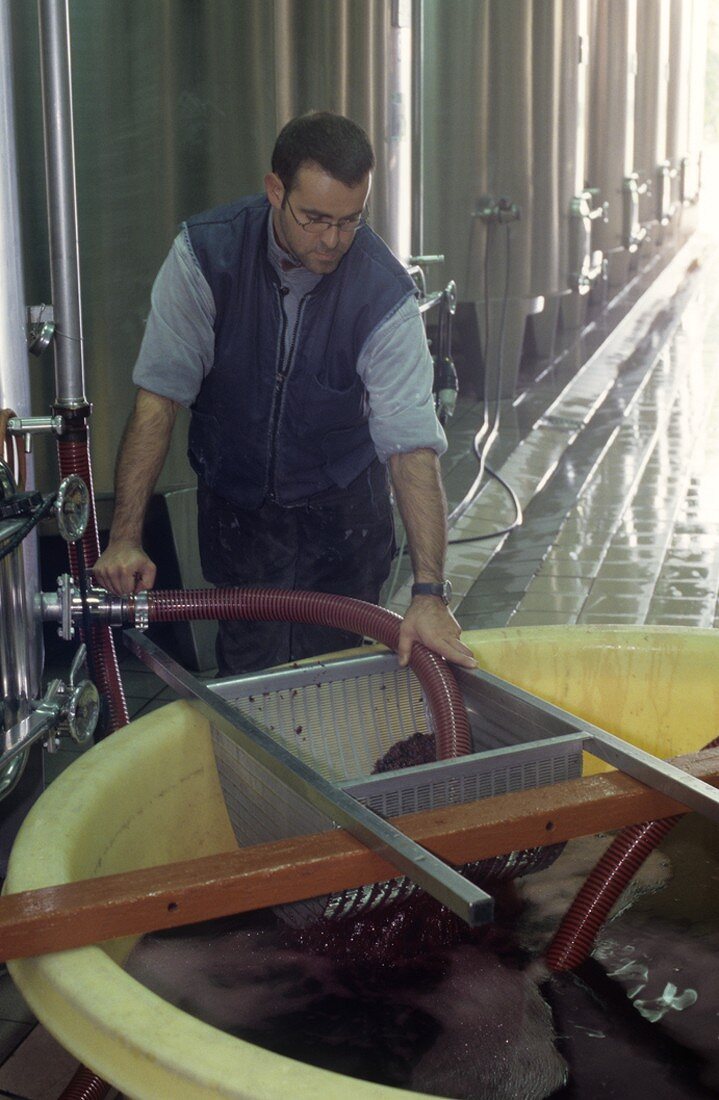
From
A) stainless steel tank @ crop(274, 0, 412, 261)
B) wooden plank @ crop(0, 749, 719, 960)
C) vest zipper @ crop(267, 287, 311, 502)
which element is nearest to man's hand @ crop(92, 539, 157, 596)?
vest zipper @ crop(267, 287, 311, 502)

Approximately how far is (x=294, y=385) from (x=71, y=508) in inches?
31.9

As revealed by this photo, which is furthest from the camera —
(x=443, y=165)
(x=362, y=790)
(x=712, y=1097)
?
(x=443, y=165)

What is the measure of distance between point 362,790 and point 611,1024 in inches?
20.7

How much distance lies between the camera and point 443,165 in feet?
22.2

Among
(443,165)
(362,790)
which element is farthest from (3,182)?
(443,165)

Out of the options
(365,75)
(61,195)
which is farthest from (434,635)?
(365,75)

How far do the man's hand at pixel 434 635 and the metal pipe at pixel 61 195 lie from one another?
84cm

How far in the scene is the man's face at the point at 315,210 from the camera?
252 cm

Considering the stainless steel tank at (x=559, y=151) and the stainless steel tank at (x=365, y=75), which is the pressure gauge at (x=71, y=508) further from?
the stainless steel tank at (x=559, y=151)

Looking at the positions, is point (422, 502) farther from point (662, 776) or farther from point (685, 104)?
point (685, 104)

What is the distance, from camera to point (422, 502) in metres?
2.69

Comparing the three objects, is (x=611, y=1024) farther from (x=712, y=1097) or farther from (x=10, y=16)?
(x=10, y=16)

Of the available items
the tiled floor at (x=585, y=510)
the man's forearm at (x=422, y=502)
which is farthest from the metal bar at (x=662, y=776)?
the tiled floor at (x=585, y=510)

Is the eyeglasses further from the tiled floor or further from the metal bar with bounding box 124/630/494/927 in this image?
the tiled floor
